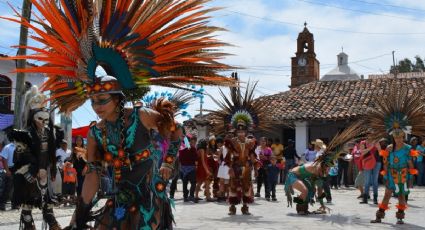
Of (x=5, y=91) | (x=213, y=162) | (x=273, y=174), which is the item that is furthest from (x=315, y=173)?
(x=5, y=91)

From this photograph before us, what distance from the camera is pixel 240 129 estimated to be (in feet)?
37.1

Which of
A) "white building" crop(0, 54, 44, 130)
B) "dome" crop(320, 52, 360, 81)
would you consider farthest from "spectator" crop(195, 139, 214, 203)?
"dome" crop(320, 52, 360, 81)

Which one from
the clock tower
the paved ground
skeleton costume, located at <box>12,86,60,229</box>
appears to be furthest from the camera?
the clock tower

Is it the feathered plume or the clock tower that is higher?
the clock tower

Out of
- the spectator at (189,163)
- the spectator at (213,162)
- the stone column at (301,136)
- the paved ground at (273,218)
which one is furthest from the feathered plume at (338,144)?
the stone column at (301,136)

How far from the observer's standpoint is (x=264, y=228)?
9.13 meters

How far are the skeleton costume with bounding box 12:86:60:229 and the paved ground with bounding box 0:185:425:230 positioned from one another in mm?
2376

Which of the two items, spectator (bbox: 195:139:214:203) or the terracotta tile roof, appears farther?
the terracotta tile roof

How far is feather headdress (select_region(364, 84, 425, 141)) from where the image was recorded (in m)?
10.3

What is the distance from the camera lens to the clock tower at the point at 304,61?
167 feet

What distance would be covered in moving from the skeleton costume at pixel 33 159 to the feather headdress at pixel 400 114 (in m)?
6.24

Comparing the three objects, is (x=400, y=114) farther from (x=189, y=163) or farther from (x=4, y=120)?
(x=4, y=120)

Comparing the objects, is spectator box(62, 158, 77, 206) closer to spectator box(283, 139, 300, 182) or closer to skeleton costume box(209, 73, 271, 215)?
skeleton costume box(209, 73, 271, 215)

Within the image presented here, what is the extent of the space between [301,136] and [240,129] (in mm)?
15267
